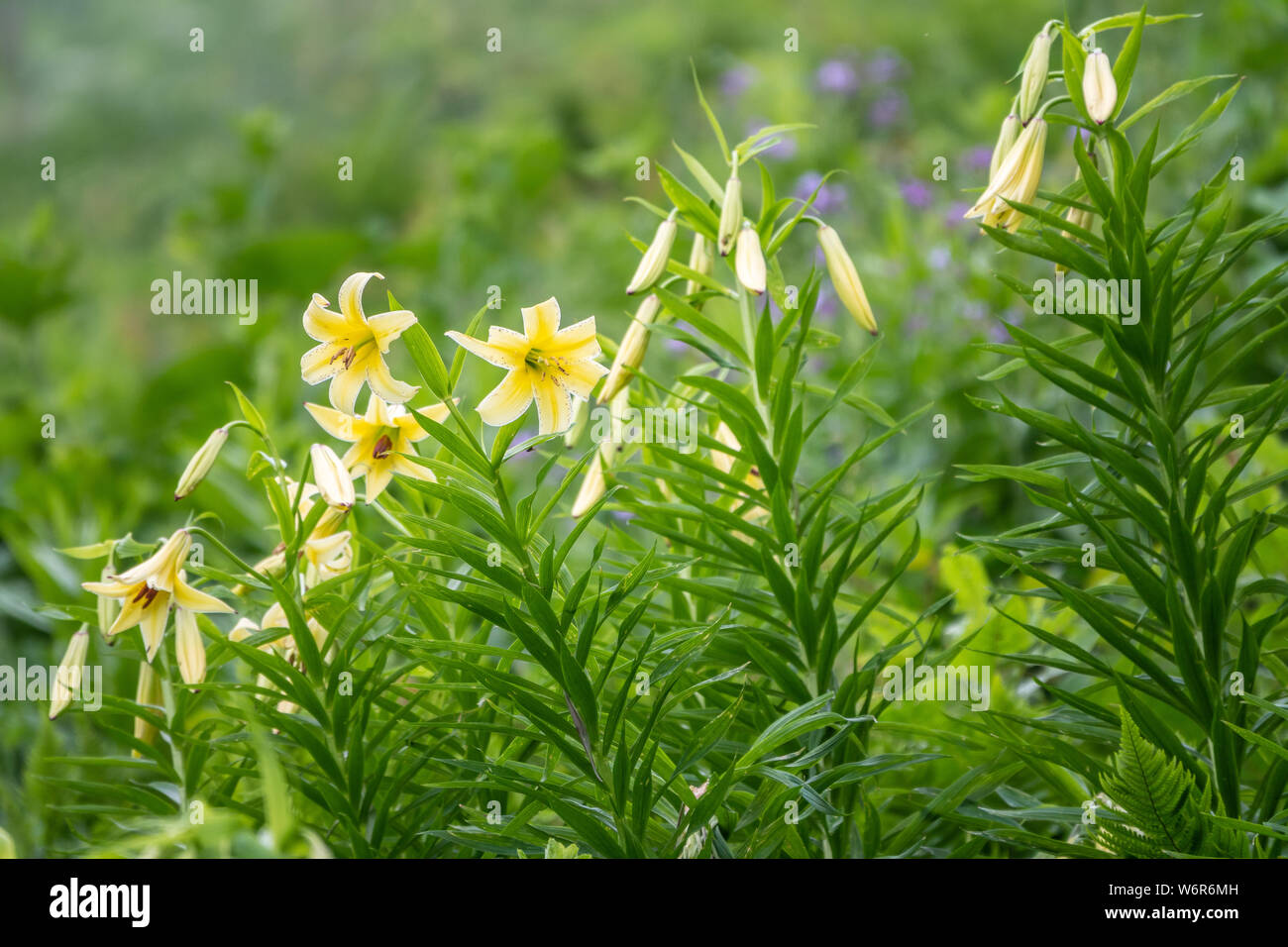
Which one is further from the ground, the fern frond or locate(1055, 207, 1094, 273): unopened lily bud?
locate(1055, 207, 1094, 273): unopened lily bud

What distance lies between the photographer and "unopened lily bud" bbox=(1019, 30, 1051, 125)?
0.64 m

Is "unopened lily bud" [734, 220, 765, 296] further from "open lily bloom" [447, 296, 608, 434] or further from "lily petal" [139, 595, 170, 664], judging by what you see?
"lily petal" [139, 595, 170, 664]

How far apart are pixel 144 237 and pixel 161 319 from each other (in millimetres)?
778

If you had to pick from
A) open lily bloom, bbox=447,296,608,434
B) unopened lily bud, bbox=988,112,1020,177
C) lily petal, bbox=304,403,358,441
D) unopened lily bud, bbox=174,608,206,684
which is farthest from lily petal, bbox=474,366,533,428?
unopened lily bud, bbox=988,112,1020,177

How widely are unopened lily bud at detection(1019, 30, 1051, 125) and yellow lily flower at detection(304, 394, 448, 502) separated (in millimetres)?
396

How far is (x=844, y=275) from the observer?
2.37 feet

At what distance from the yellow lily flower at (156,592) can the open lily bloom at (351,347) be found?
12 centimetres

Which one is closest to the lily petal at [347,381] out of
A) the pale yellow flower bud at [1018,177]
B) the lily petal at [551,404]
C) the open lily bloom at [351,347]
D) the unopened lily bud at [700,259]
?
the open lily bloom at [351,347]

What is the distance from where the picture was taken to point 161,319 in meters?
3.82

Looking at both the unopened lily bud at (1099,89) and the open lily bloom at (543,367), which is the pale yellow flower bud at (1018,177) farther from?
the open lily bloom at (543,367)

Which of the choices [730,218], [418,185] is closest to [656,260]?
[730,218]

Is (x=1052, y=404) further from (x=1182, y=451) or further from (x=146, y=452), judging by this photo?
(x=146, y=452)

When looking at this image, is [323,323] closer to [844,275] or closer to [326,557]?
[326,557]
